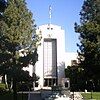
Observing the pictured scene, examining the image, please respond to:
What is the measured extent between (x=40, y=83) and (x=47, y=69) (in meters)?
3.57

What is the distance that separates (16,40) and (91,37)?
993 cm

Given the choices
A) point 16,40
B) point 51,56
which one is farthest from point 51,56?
point 16,40

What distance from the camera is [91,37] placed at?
39.1 metres

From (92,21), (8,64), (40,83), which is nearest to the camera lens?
(92,21)

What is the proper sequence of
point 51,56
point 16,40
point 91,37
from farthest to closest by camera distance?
point 51,56 < point 16,40 < point 91,37

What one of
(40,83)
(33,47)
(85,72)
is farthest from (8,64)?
(40,83)

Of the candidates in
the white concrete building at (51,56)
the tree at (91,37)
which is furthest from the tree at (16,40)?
the white concrete building at (51,56)

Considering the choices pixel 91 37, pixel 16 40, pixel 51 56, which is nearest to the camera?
pixel 91 37

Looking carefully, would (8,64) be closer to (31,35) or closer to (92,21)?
(31,35)

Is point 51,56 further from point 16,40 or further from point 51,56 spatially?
point 16,40

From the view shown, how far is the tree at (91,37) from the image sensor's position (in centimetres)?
3706

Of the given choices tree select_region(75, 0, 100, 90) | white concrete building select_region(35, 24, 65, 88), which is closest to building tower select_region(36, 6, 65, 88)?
white concrete building select_region(35, 24, 65, 88)

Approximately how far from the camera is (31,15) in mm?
46344

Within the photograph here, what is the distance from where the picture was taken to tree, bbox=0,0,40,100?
145 ft
